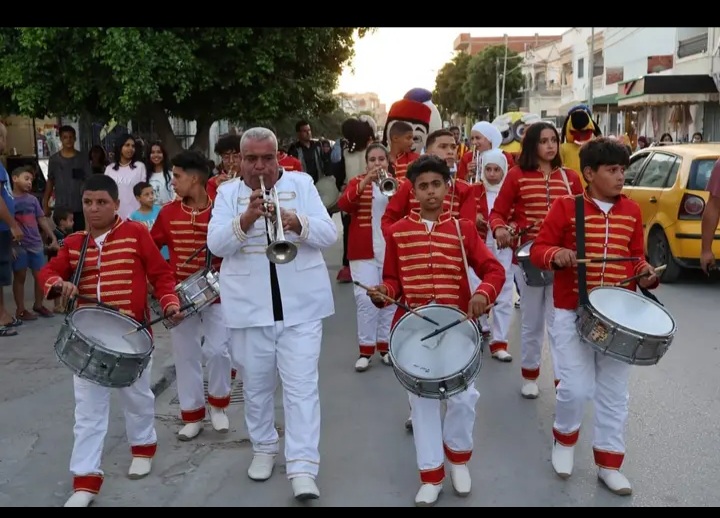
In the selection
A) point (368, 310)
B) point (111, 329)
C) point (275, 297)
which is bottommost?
point (368, 310)

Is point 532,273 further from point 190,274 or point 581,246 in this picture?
point 190,274

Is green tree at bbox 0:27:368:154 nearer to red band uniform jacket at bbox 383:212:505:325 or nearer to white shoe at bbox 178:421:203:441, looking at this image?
white shoe at bbox 178:421:203:441

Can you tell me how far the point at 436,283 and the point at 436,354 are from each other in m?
0.49

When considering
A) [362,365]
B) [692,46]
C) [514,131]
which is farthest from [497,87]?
[362,365]

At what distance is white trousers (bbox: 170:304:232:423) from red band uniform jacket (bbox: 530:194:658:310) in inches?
80.7

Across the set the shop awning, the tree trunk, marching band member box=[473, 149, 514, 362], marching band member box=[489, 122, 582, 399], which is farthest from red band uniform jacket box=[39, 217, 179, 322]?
the shop awning

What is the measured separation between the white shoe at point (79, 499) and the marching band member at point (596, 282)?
2447mm

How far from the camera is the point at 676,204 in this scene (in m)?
10.5

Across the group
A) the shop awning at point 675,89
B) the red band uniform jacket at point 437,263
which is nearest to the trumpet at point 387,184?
the red band uniform jacket at point 437,263

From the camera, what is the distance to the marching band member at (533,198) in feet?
20.1

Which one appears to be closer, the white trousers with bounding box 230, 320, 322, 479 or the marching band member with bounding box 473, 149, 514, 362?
the white trousers with bounding box 230, 320, 322, 479

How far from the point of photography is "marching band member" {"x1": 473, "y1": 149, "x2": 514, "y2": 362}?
7141mm
